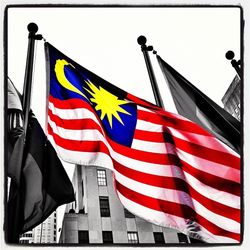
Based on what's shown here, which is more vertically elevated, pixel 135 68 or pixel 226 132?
pixel 135 68

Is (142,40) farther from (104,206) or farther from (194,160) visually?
(104,206)

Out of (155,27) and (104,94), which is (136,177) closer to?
(104,94)

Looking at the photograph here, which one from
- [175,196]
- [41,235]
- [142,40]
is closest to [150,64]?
[142,40]

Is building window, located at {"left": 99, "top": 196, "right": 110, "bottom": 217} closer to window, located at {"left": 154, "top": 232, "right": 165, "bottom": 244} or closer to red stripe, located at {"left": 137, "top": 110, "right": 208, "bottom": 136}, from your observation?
window, located at {"left": 154, "top": 232, "right": 165, "bottom": 244}

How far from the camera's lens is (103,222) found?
12.9 ft

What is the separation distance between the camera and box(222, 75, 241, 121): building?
3.92 m

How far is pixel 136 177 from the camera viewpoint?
12.2ft

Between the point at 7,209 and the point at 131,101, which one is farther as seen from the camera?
the point at 131,101

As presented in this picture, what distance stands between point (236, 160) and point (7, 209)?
1.60 metres

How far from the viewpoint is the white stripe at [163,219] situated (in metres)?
3.63

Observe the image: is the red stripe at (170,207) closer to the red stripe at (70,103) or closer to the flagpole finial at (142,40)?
the red stripe at (70,103)

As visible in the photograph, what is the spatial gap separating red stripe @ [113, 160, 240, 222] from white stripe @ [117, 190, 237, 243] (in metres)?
0.16

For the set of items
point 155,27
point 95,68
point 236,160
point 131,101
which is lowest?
point 236,160
